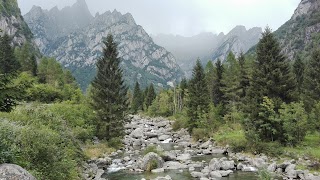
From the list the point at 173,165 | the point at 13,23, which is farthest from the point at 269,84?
Result: the point at 13,23

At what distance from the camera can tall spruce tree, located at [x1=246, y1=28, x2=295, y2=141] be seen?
3869cm

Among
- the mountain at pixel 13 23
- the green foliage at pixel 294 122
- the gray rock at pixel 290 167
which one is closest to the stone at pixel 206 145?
the green foliage at pixel 294 122

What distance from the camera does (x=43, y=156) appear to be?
63.3ft

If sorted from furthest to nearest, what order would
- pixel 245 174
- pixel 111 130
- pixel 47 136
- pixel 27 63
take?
pixel 27 63, pixel 111 130, pixel 245 174, pixel 47 136

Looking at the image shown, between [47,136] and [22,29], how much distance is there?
6366 inches

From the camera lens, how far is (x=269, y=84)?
1535 inches

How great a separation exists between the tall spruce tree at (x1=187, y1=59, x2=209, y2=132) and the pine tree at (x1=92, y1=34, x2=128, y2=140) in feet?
56.2

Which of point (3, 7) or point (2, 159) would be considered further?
point (3, 7)

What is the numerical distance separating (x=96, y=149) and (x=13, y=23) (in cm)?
13899

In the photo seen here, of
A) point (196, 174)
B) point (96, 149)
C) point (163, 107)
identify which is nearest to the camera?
point (196, 174)

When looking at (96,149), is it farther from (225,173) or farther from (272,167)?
(272,167)

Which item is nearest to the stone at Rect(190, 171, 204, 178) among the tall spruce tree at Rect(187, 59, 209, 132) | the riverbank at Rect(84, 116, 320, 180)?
the riverbank at Rect(84, 116, 320, 180)

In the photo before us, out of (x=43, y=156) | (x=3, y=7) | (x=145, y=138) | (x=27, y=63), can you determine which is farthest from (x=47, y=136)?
(x=3, y=7)

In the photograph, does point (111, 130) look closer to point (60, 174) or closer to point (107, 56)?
point (107, 56)
